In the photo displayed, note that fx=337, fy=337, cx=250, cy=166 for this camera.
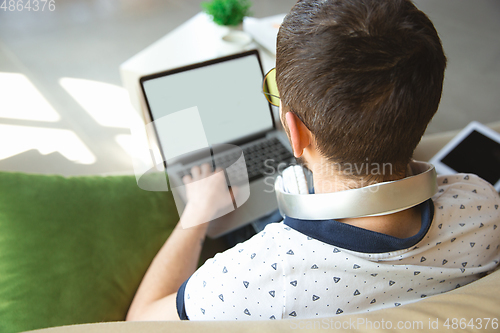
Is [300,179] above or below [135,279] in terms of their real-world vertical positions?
above

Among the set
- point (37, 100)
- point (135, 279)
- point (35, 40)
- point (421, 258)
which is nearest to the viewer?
point (421, 258)

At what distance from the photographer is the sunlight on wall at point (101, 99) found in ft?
5.71

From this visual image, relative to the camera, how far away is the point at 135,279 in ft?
2.80

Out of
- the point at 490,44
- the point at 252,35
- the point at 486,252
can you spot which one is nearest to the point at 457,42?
the point at 490,44

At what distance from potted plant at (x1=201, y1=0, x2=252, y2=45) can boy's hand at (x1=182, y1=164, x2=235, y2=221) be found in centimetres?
65

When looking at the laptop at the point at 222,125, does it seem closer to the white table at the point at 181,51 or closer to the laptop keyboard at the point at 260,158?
the laptop keyboard at the point at 260,158

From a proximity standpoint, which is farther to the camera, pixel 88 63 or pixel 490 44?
pixel 490 44

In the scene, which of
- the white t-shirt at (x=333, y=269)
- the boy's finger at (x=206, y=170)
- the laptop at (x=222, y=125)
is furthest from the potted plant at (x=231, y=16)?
the white t-shirt at (x=333, y=269)

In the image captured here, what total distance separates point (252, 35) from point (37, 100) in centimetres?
93

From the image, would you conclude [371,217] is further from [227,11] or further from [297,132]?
[227,11]

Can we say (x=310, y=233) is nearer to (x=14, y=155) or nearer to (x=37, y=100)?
(x=14, y=155)

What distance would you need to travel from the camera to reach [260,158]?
39.7 inches

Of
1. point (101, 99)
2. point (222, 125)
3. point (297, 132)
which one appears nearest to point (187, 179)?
point (222, 125)

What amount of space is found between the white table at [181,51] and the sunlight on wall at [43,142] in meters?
0.30
